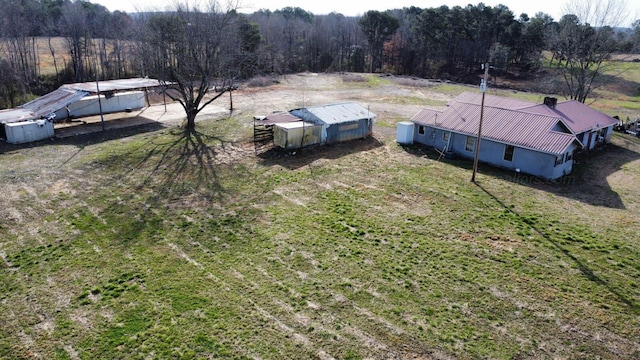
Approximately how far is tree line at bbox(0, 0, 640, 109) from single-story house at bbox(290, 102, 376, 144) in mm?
8671

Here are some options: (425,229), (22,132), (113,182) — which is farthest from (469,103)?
(22,132)

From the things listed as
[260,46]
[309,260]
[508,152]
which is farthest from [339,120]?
[260,46]

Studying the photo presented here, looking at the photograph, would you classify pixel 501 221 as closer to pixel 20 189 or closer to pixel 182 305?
pixel 182 305

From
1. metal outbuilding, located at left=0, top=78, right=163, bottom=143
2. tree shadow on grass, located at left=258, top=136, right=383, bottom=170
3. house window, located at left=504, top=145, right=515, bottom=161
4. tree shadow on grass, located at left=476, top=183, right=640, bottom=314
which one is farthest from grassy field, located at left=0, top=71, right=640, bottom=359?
metal outbuilding, located at left=0, top=78, right=163, bottom=143

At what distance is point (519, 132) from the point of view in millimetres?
25172

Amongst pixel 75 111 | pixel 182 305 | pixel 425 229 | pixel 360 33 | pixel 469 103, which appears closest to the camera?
pixel 182 305

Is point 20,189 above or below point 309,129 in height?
below

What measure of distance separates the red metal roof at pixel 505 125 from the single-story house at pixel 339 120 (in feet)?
11.8

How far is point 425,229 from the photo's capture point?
18125mm

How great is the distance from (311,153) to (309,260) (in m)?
12.5

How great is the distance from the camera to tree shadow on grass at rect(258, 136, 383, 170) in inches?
1014

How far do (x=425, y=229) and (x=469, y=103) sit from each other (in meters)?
14.8

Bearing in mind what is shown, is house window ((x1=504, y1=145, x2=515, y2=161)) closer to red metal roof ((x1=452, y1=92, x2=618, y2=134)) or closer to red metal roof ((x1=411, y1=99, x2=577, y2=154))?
red metal roof ((x1=411, y1=99, x2=577, y2=154))

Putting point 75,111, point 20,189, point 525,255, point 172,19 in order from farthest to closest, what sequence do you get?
point 172,19, point 75,111, point 20,189, point 525,255
